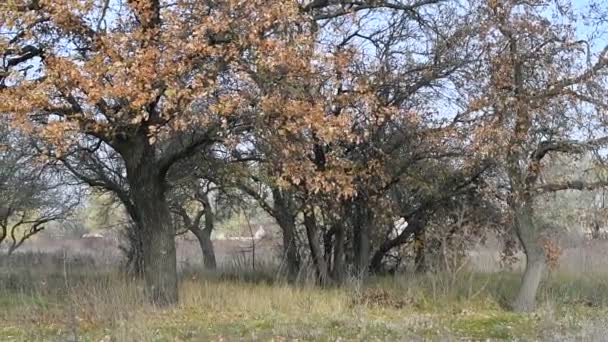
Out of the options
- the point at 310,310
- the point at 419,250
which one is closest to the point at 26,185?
the point at 310,310

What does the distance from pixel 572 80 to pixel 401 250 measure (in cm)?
848

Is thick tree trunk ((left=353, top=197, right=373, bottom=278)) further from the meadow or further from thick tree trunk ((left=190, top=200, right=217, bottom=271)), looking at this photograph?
thick tree trunk ((left=190, top=200, right=217, bottom=271))

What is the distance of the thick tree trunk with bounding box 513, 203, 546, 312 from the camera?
54.6ft

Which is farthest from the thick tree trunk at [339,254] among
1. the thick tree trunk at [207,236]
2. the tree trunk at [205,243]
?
the tree trunk at [205,243]

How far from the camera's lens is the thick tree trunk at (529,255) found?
54.6 feet

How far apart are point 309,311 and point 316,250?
194 inches

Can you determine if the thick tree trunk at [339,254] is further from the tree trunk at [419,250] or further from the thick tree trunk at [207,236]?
the thick tree trunk at [207,236]

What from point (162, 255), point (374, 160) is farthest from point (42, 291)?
point (374, 160)

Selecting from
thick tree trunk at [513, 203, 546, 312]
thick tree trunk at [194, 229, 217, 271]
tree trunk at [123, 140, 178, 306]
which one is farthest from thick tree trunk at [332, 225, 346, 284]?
thick tree trunk at [194, 229, 217, 271]

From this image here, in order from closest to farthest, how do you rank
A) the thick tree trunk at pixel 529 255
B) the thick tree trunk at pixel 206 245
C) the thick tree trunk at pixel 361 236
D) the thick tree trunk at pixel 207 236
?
the thick tree trunk at pixel 529 255 → the thick tree trunk at pixel 361 236 → the thick tree trunk at pixel 207 236 → the thick tree trunk at pixel 206 245

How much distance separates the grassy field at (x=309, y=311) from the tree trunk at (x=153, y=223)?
0.41 meters

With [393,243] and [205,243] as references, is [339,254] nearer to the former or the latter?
[393,243]

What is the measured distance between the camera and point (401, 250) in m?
22.1

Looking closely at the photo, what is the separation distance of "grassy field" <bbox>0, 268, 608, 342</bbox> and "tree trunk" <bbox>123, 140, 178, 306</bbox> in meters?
0.41
